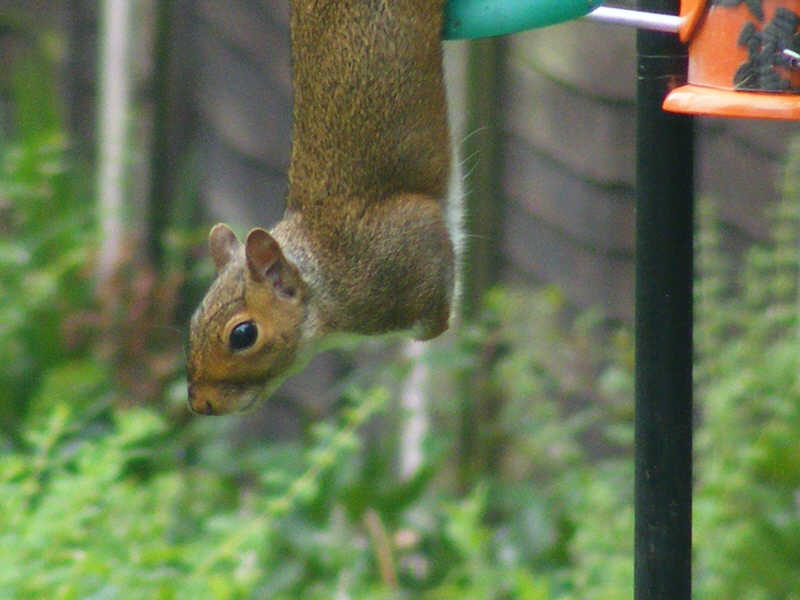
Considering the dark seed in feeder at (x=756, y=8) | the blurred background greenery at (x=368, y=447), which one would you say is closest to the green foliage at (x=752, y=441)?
the blurred background greenery at (x=368, y=447)

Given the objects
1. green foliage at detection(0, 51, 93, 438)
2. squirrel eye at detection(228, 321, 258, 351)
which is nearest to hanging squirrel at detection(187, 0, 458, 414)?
squirrel eye at detection(228, 321, 258, 351)

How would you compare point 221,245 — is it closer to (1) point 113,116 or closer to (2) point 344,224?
(2) point 344,224

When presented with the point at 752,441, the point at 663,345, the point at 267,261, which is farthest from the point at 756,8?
the point at 752,441

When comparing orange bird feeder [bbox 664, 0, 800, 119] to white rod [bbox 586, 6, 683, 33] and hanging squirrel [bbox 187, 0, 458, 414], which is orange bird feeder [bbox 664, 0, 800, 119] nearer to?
white rod [bbox 586, 6, 683, 33]

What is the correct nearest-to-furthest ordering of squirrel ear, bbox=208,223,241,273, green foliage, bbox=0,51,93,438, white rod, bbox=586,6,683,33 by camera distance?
white rod, bbox=586,6,683,33, squirrel ear, bbox=208,223,241,273, green foliage, bbox=0,51,93,438

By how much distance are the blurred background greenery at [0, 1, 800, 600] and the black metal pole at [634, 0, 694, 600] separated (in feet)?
2.35

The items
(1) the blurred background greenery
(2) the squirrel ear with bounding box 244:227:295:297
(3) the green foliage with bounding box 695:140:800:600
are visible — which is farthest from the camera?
(3) the green foliage with bounding box 695:140:800:600

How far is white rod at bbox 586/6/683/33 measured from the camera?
5.07 feet

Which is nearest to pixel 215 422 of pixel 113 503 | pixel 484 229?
pixel 484 229

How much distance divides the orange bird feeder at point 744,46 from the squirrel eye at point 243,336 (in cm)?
78

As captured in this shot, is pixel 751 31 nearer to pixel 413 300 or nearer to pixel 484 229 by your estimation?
pixel 413 300

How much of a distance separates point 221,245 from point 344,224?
19 cm

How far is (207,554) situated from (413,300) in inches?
21.4

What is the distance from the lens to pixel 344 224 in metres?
2.30
